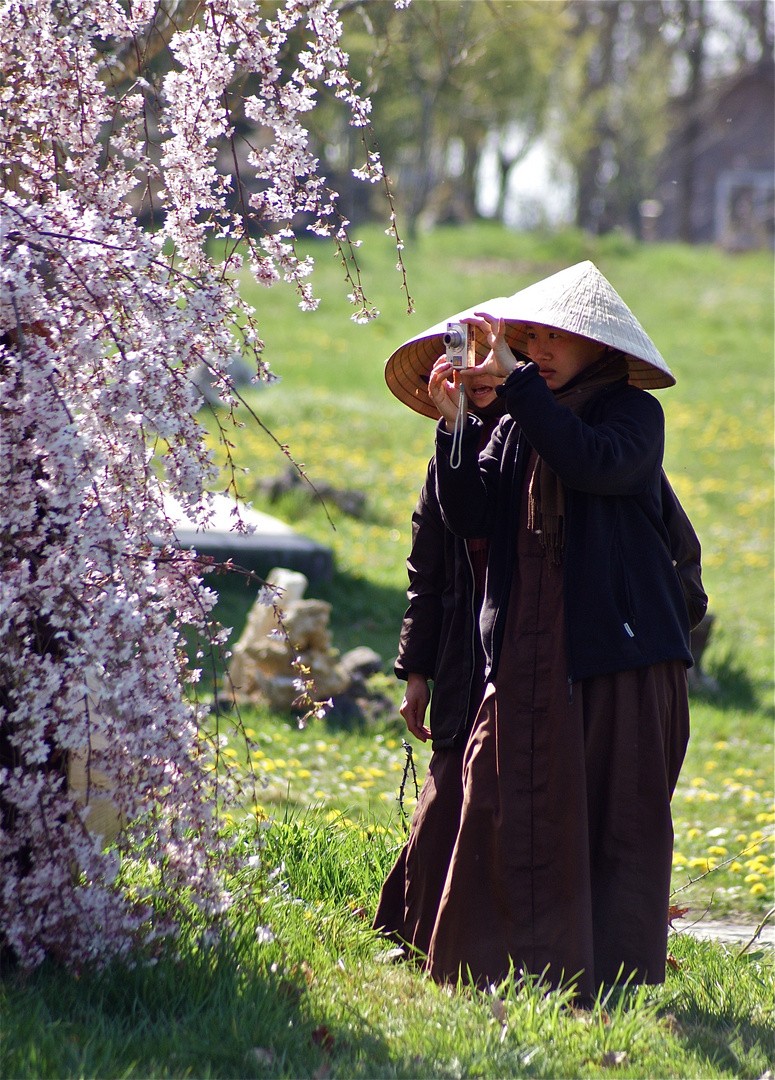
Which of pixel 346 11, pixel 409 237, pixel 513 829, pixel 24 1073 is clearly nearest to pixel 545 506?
pixel 513 829

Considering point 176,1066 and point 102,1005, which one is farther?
point 102,1005

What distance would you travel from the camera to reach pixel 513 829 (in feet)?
9.65

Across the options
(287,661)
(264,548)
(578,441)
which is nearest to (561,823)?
(578,441)

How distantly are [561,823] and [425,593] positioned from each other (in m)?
0.79

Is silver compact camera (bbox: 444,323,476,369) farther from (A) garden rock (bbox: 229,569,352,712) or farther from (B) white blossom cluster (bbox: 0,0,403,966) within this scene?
(A) garden rock (bbox: 229,569,352,712)

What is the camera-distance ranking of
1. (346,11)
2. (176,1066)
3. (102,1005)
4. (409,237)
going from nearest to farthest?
1. (176,1066)
2. (102,1005)
3. (346,11)
4. (409,237)

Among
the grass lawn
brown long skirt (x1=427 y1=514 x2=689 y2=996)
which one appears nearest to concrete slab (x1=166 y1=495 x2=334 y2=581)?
the grass lawn

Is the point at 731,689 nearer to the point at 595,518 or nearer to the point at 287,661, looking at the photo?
the point at 287,661

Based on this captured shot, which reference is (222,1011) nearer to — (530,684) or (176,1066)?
(176,1066)

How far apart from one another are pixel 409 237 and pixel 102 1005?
98.0ft

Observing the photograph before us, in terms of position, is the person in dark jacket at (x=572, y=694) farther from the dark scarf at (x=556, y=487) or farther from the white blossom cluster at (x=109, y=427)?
the white blossom cluster at (x=109, y=427)

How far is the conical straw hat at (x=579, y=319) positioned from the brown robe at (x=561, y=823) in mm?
616

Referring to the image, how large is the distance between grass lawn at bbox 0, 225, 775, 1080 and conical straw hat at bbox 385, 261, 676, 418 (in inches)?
51.7

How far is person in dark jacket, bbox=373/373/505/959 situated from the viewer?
3182mm
